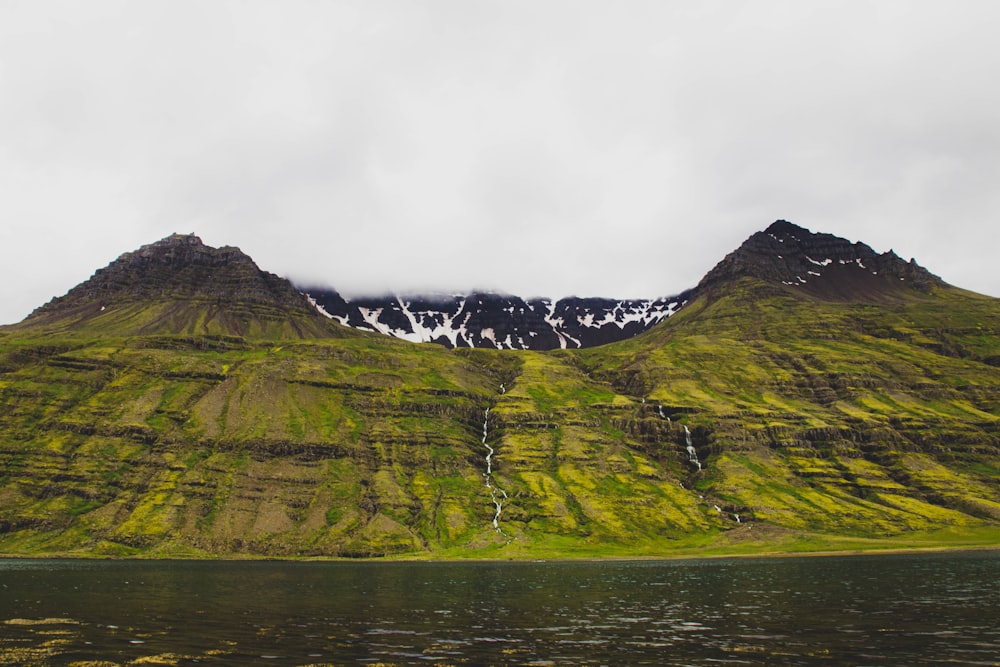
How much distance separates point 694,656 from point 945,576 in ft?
296

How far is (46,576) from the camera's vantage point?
126 meters

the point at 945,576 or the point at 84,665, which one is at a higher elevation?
the point at 84,665

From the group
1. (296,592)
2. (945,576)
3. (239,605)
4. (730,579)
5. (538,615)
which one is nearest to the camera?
(538,615)

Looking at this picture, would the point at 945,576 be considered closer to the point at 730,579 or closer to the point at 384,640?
the point at 730,579

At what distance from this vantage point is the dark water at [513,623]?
4522 centimetres

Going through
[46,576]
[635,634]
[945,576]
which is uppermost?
[635,634]

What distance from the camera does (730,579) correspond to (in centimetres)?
11700

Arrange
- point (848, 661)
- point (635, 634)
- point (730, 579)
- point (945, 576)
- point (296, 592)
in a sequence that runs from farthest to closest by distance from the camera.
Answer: point (730, 579)
point (945, 576)
point (296, 592)
point (635, 634)
point (848, 661)

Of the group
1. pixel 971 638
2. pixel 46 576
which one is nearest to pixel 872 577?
pixel 971 638

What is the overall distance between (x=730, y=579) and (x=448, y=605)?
201 ft

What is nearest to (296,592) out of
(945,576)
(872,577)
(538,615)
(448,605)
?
(448,605)

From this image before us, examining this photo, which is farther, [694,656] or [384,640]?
[384,640]

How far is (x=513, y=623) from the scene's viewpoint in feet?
209

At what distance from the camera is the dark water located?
45.2m
